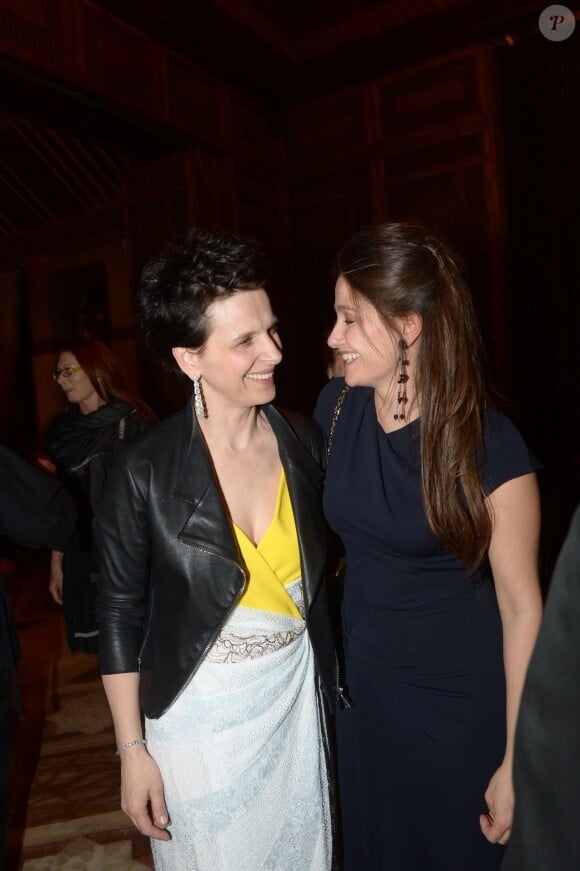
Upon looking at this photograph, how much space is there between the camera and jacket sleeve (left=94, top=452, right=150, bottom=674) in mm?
1446

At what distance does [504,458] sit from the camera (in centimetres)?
141

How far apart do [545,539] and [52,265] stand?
17.5 feet

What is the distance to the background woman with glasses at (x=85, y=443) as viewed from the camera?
3287mm

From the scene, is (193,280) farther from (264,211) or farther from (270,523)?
(264,211)

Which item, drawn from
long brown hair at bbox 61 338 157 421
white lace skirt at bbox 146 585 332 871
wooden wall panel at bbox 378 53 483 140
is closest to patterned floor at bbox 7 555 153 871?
white lace skirt at bbox 146 585 332 871

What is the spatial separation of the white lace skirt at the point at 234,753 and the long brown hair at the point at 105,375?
2185mm

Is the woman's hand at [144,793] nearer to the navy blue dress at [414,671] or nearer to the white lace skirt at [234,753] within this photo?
the white lace skirt at [234,753]

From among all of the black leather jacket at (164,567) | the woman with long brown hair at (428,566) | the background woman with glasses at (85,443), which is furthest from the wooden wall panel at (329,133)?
the black leather jacket at (164,567)

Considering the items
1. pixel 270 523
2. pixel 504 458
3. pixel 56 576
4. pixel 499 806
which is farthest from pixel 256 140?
pixel 499 806

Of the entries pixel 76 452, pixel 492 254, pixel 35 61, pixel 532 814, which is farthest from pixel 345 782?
pixel 492 254

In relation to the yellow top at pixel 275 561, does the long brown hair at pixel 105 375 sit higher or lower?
higher

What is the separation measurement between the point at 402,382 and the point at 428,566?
400mm

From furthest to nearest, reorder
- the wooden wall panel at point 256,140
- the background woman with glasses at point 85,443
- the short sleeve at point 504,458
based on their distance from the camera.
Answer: the wooden wall panel at point 256,140 < the background woman with glasses at point 85,443 < the short sleeve at point 504,458

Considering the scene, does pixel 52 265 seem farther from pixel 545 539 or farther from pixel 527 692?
pixel 527 692
